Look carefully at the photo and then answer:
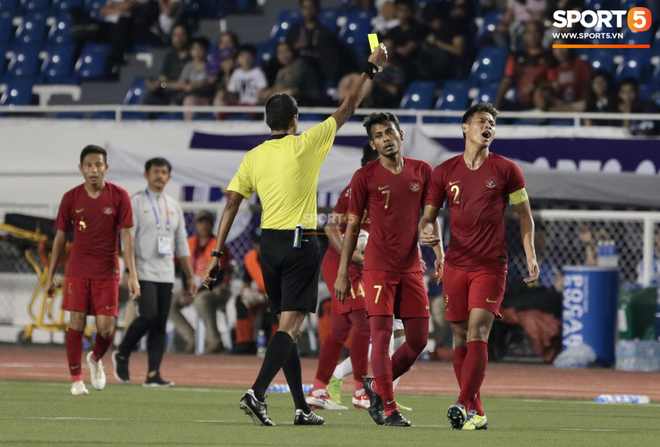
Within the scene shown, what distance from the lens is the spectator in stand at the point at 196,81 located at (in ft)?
72.0

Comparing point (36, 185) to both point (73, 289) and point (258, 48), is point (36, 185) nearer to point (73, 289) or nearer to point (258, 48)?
point (258, 48)

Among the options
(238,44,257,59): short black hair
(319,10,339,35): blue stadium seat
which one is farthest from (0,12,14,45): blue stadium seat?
(319,10,339,35): blue stadium seat

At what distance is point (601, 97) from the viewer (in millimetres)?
19359

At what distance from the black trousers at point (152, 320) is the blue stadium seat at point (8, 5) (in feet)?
52.0

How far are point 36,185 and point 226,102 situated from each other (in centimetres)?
354

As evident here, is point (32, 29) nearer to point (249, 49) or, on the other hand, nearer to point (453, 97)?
point (249, 49)

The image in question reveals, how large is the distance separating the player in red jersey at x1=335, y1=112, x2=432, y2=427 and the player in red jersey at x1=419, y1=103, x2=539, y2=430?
0.28 meters

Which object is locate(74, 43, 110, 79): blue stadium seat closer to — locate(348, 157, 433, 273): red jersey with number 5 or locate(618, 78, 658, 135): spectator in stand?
locate(618, 78, 658, 135): spectator in stand

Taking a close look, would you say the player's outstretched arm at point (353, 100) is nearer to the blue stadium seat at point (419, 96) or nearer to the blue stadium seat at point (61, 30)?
the blue stadium seat at point (419, 96)

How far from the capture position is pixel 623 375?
51.3ft

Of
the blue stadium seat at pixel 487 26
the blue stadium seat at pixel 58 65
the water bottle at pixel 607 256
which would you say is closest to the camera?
the water bottle at pixel 607 256

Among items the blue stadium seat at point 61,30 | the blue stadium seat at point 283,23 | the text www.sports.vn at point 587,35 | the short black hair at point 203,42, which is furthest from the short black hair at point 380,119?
the blue stadium seat at point 61,30

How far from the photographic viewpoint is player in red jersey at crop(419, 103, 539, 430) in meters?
8.05

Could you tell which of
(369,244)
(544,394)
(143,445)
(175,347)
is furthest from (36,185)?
(143,445)
